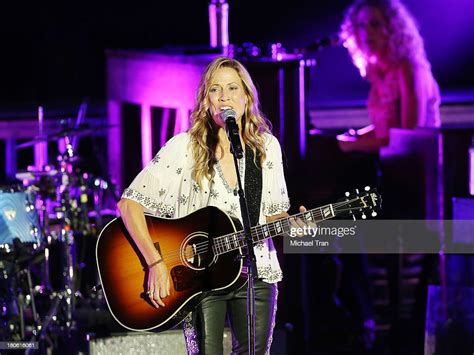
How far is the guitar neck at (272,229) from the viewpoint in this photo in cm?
403

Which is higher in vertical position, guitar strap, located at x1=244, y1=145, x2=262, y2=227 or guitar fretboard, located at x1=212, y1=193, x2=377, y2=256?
guitar strap, located at x1=244, y1=145, x2=262, y2=227

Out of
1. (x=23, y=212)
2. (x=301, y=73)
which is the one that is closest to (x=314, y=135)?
(x=301, y=73)

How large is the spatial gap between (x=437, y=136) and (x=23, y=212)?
292cm

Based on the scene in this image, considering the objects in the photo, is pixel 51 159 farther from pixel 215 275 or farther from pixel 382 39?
pixel 215 275

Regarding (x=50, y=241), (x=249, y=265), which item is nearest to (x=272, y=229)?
(x=249, y=265)

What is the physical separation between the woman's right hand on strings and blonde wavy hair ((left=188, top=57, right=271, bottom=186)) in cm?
41

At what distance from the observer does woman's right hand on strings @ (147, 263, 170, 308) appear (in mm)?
4035

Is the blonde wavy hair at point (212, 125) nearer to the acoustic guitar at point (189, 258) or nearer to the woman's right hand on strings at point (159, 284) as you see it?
the acoustic guitar at point (189, 258)

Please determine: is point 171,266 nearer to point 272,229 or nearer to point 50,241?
point 272,229

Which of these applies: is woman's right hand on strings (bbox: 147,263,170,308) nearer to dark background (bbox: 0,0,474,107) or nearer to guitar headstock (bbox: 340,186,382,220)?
guitar headstock (bbox: 340,186,382,220)

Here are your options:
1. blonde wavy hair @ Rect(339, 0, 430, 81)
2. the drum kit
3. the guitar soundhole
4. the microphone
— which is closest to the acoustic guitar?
the guitar soundhole

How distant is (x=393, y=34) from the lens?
23.3 feet

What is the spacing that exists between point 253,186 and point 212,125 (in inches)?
13.3

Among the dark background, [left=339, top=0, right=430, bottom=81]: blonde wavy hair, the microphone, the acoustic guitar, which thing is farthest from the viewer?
the dark background
